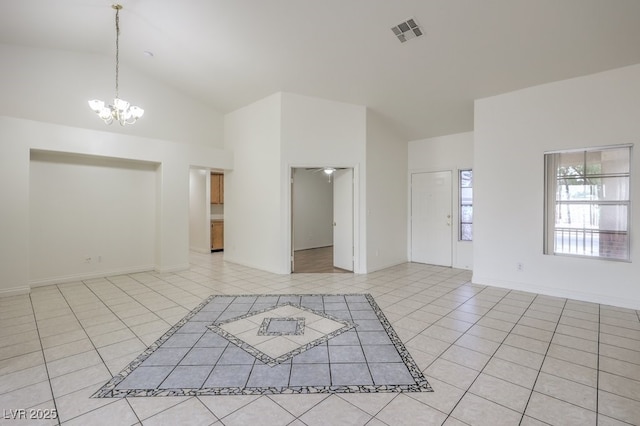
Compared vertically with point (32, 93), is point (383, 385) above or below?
below

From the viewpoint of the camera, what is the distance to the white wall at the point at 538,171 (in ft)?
12.5

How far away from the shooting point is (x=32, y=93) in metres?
4.48

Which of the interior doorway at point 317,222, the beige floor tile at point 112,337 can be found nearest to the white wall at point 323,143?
the interior doorway at point 317,222

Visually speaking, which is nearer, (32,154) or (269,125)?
(32,154)

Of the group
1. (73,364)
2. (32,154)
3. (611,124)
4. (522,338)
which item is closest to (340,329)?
(522,338)

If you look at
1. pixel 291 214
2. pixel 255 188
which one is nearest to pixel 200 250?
pixel 255 188

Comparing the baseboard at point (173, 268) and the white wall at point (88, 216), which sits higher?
the white wall at point (88, 216)

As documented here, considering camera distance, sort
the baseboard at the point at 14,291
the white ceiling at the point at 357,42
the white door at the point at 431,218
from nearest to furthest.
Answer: the white ceiling at the point at 357,42 < the baseboard at the point at 14,291 < the white door at the point at 431,218

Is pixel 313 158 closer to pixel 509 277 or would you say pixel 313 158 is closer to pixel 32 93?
pixel 509 277

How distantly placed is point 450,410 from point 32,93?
6.56 metres

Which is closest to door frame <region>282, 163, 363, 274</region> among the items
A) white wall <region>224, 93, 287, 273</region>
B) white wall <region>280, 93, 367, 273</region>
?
white wall <region>280, 93, 367, 273</region>

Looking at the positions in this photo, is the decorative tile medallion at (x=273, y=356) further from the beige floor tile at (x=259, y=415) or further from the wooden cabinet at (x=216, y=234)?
the wooden cabinet at (x=216, y=234)

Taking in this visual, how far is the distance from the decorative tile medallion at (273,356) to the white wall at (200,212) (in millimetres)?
5034

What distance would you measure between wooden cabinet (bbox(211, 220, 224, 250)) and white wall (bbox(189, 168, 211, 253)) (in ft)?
0.54
